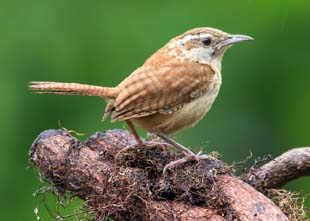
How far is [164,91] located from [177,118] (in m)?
0.17

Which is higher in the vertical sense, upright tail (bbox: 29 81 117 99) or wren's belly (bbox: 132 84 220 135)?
upright tail (bbox: 29 81 117 99)

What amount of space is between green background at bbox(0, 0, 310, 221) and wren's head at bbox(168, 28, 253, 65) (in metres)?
1.40

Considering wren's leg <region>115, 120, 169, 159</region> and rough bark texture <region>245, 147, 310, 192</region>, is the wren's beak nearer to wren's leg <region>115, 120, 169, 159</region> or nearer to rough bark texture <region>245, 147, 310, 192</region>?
wren's leg <region>115, 120, 169, 159</region>

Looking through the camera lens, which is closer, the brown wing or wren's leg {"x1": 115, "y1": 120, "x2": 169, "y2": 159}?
wren's leg {"x1": 115, "y1": 120, "x2": 169, "y2": 159}

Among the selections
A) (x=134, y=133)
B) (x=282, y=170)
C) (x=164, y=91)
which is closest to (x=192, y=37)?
(x=164, y=91)

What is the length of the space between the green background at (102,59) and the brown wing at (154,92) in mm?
1705

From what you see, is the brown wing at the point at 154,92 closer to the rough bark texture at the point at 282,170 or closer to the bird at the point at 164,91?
the bird at the point at 164,91

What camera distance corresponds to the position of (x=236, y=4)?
7.03 m

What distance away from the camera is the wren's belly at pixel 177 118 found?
4.69 metres

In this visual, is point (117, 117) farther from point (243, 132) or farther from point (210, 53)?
point (243, 132)

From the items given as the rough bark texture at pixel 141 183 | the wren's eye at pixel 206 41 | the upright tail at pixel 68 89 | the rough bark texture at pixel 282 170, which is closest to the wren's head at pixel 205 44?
the wren's eye at pixel 206 41

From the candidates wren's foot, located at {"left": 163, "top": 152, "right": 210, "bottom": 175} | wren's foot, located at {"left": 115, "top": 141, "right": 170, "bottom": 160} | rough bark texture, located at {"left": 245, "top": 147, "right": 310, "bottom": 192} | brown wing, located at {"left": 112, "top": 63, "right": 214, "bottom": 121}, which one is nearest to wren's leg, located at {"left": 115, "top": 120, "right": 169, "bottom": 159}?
wren's foot, located at {"left": 115, "top": 141, "right": 170, "bottom": 160}

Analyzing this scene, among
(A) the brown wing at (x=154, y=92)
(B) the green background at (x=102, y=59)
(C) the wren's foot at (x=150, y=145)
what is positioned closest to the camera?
(C) the wren's foot at (x=150, y=145)

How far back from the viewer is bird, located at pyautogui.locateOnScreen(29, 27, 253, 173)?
4.57m
